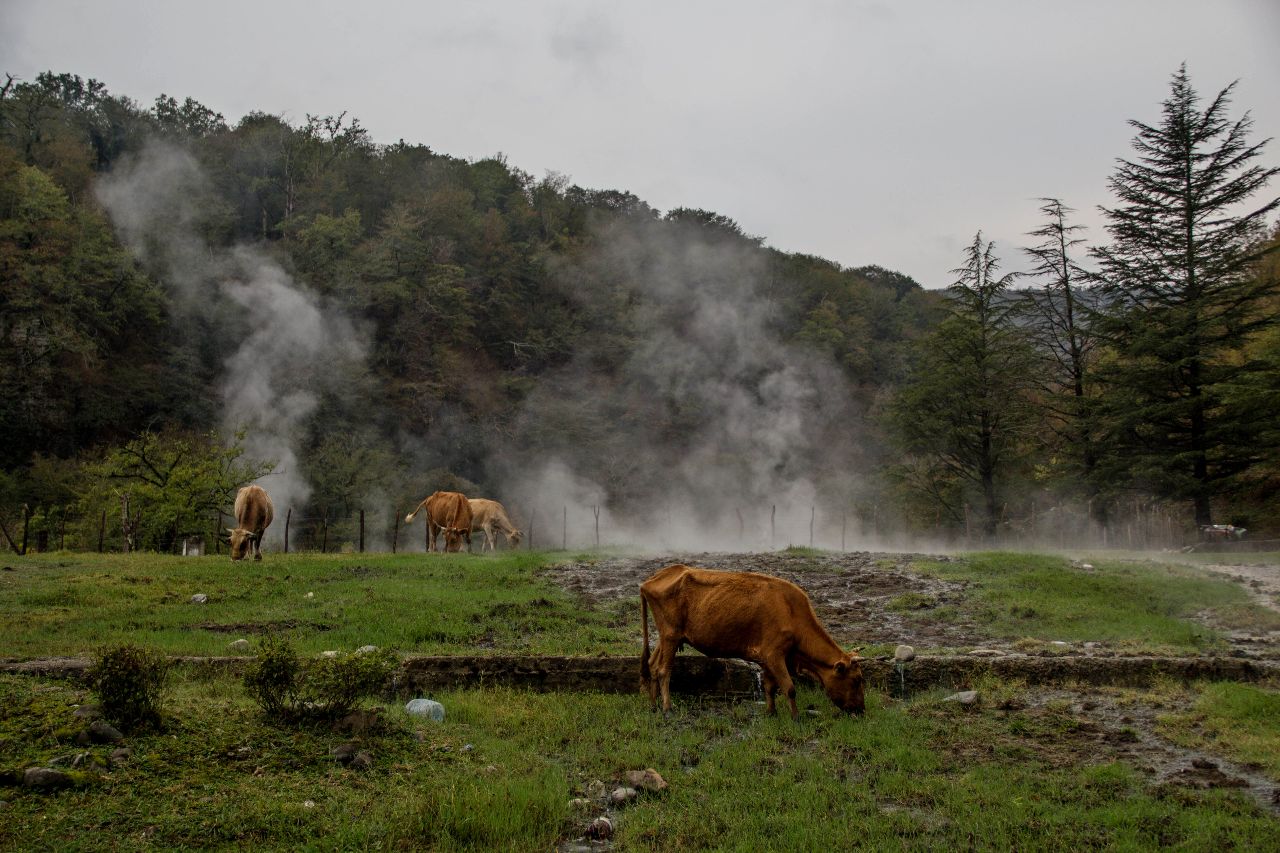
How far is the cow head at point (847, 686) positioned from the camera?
28.2ft

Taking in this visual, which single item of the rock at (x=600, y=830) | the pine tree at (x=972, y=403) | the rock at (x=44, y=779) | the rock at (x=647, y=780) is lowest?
the rock at (x=600, y=830)

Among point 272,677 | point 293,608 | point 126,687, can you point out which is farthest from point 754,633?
point 293,608

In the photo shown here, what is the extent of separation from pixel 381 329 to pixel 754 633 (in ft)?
193

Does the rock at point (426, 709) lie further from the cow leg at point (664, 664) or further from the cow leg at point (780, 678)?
the cow leg at point (780, 678)

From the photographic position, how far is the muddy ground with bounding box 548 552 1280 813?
7.01 m

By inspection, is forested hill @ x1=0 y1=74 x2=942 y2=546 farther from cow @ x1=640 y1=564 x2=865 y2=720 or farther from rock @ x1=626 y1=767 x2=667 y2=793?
rock @ x1=626 y1=767 x2=667 y2=793

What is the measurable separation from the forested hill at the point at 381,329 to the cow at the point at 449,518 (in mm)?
9290

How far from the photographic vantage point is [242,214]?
68.6 m

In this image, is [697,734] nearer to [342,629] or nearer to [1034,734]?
[1034,734]

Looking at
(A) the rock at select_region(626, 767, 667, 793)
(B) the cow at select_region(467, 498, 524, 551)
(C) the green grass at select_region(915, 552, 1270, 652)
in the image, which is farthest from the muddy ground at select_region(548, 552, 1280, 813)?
(B) the cow at select_region(467, 498, 524, 551)

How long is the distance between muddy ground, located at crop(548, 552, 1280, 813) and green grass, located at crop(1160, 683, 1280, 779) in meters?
0.15

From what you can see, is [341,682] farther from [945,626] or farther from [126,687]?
[945,626]

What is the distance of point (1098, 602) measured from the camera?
1445 centimetres

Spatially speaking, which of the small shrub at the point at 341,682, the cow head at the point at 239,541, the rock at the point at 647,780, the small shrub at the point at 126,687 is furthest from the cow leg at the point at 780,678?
the cow head at the point at 239,541
